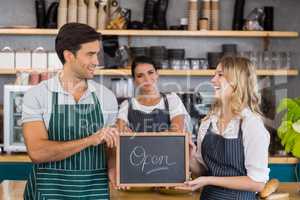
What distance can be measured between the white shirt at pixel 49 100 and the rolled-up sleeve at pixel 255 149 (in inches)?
20.9

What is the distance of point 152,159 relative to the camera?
232 centimetres

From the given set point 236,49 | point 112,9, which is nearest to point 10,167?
point 112,9

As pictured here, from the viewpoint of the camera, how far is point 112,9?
4.95 metres

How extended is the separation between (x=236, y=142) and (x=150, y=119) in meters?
1.69

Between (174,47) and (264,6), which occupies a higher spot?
(264,6)

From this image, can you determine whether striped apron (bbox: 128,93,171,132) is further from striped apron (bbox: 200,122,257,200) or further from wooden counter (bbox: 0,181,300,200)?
striped apron (bbox: 200,122,257,200)

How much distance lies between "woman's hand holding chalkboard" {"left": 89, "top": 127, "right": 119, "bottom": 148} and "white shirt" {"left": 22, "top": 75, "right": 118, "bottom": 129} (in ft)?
0.39

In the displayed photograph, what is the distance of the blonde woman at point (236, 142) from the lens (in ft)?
7.06

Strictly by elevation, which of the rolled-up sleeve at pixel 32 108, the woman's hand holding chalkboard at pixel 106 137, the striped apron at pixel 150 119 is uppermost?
the rolled-up sleeve at pixel 32 108

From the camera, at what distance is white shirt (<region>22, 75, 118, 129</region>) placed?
2.16 m

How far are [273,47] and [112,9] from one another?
1502 millimetres

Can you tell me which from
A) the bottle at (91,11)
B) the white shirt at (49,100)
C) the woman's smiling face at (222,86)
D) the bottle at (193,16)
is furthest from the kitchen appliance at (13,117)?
the woman's smiling face at (222,86)

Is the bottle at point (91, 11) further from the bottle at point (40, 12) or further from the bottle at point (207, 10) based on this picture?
the bottle at point (207, 10)

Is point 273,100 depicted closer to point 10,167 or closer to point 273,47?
point 273,47
